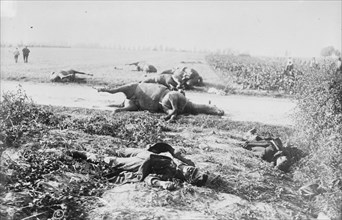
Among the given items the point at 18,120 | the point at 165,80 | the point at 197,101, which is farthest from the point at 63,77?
the point at 18,120

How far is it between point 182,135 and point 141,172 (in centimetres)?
342

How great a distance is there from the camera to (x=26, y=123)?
7793mm

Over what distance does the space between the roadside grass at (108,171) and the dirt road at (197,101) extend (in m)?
2.46

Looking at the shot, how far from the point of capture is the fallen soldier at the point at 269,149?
7422 millimetres

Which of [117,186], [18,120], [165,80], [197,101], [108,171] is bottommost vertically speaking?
[117,186]

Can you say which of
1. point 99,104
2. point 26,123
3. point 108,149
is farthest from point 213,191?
point 99,104

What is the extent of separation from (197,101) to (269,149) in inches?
274

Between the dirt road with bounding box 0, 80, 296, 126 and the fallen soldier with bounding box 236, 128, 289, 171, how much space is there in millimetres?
2279

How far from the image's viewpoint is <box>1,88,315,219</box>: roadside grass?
4891 millimetres

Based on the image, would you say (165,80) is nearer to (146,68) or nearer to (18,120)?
(146,68)

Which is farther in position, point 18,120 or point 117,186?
point 18,120

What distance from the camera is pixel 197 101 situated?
575 inches

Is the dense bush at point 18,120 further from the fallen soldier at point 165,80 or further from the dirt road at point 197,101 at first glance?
the fallen soldier at point 165,80

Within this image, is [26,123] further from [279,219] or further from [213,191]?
[279,219]
